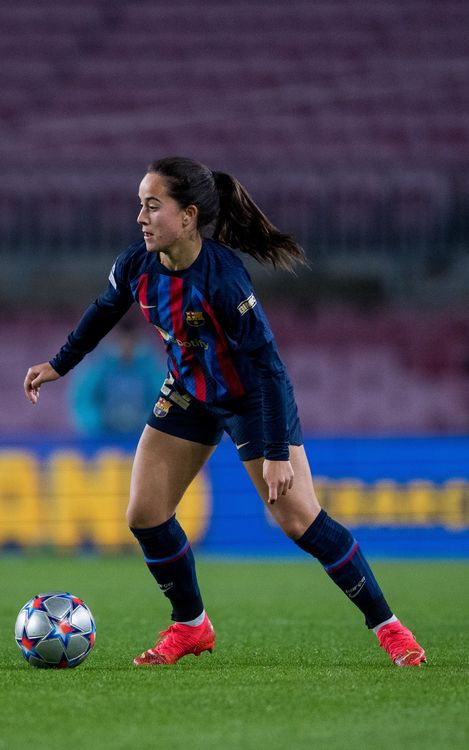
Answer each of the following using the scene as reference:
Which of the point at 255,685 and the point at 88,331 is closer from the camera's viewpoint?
the point at 255,685

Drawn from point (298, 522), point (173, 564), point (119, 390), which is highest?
point (298, 522)

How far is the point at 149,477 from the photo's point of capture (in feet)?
14.9

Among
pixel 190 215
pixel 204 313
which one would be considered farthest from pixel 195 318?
pixel 190 215

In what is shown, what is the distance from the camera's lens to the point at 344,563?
4.48 m

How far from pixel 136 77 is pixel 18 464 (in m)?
6.71

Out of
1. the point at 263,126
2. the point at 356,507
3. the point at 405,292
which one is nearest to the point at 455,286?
the point at 405,292

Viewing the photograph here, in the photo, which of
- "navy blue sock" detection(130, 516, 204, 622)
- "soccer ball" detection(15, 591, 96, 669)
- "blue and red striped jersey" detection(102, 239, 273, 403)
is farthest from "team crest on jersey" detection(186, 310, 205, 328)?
"soccer ball" detection(15, 591, 96, 669)

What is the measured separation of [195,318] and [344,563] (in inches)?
37.6

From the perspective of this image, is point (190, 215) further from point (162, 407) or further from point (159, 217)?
point (162, 407)

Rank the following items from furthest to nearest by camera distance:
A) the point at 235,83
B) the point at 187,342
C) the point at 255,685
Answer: the point at 235,83 < the point at 187,342 < the point at 255,685

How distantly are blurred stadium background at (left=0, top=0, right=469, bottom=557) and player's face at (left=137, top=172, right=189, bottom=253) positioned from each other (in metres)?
5.76

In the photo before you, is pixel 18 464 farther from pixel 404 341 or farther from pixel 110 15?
pixel 110 15

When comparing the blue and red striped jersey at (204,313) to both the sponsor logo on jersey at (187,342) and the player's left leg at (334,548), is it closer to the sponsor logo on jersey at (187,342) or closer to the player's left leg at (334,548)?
the sponsor logo on jersey at (187,342)

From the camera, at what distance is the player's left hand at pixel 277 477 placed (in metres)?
4.23
